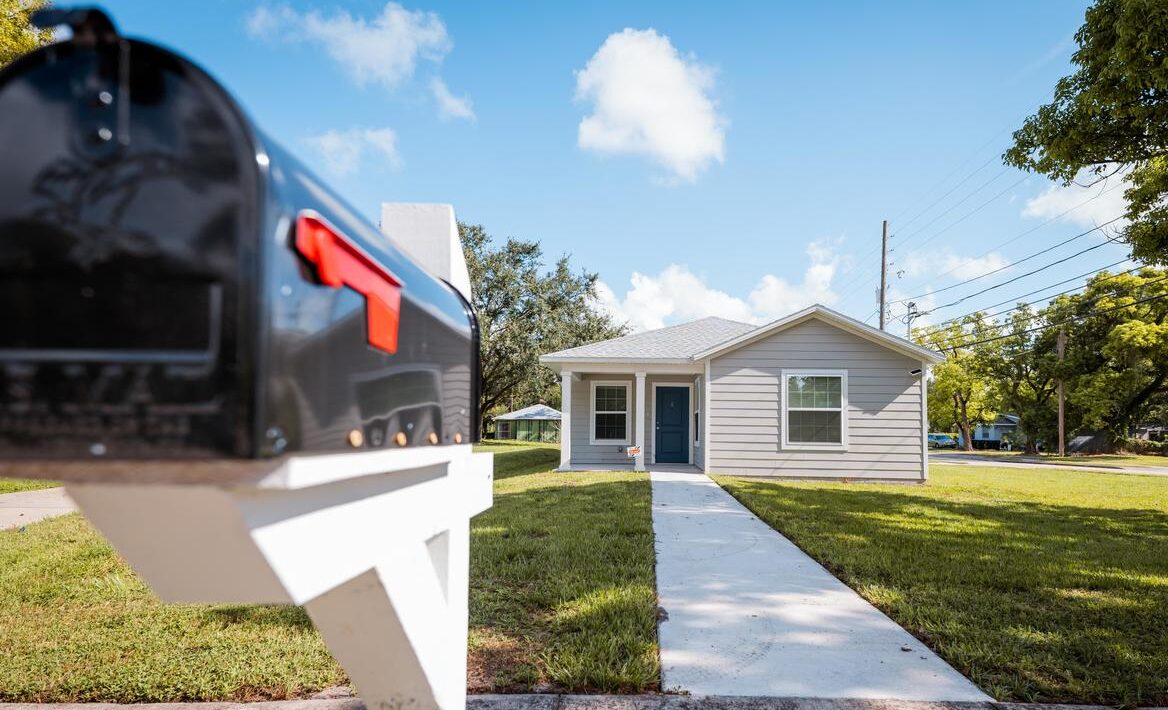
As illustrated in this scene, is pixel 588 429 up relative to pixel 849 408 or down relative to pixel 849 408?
down

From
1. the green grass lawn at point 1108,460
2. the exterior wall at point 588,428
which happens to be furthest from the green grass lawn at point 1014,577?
the green grass lawn at point 1108,460

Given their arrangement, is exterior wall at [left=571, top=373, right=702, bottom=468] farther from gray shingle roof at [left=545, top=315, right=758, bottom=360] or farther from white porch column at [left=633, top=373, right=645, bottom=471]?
white porch column at [left=633, top=373, right=645, bottom=471]

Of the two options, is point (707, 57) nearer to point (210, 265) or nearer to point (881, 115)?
point (881, 115)

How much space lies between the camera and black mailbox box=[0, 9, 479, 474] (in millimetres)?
525

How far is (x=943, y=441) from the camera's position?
4688cm

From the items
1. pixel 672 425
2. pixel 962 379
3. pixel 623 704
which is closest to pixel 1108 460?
pixel 962 379

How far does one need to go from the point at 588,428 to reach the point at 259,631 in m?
10.9

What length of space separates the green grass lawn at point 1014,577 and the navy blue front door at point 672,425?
456 centimetres

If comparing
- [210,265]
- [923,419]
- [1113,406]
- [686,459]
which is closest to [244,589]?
[210,265]

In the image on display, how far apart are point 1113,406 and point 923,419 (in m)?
24.0

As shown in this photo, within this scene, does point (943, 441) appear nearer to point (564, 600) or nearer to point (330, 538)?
point (564, 600)

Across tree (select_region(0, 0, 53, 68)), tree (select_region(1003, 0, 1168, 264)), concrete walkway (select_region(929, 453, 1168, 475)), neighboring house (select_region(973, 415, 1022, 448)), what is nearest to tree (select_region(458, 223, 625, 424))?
concrete walkway (select_region(929, 453, 1168, 475))

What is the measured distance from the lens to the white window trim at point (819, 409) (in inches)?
452

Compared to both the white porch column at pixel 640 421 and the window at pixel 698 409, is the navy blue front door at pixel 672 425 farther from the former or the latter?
the white porch column at pixel 640 421
